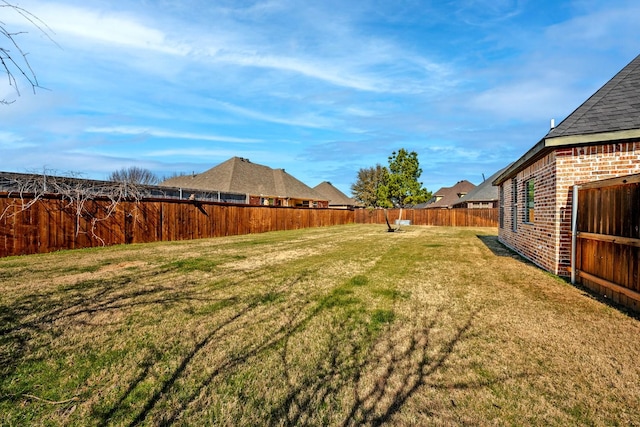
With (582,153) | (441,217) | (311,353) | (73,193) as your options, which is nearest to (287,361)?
(311,353)

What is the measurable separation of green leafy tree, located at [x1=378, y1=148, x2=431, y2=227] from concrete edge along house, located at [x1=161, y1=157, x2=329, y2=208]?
817 cm

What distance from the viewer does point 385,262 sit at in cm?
771

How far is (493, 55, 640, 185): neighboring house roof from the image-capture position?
5.46 m

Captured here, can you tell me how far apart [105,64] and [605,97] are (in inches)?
385

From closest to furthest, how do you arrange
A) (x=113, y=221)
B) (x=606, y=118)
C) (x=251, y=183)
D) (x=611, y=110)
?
(x=606, y=118) < (x=611, y=110) < (x=113, y=221) < (x=251, y=183)

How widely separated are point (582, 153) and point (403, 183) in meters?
26.9

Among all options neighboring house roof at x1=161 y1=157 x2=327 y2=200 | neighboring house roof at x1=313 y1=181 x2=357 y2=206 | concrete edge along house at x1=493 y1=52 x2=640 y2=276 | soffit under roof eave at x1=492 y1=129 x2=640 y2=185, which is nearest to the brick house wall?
concrete edge along house at x1=493 y1=52 x2=640 y2=276

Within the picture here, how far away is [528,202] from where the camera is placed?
8633 millimetres

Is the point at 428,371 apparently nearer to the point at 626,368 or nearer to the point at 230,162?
the point at 626,368

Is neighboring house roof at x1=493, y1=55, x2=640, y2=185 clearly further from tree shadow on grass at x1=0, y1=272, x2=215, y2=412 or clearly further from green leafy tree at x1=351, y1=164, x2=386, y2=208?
green leafy tree at x1=351, y1=164, x2=386, y2=208

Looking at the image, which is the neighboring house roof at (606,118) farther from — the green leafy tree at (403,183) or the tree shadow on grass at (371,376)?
the green leafy tree at (403,183)

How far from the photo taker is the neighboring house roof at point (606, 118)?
17.9ft

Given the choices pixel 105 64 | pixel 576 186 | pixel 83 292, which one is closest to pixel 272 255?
pixel 83 292

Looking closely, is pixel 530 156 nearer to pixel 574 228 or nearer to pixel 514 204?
pixel 574 228
